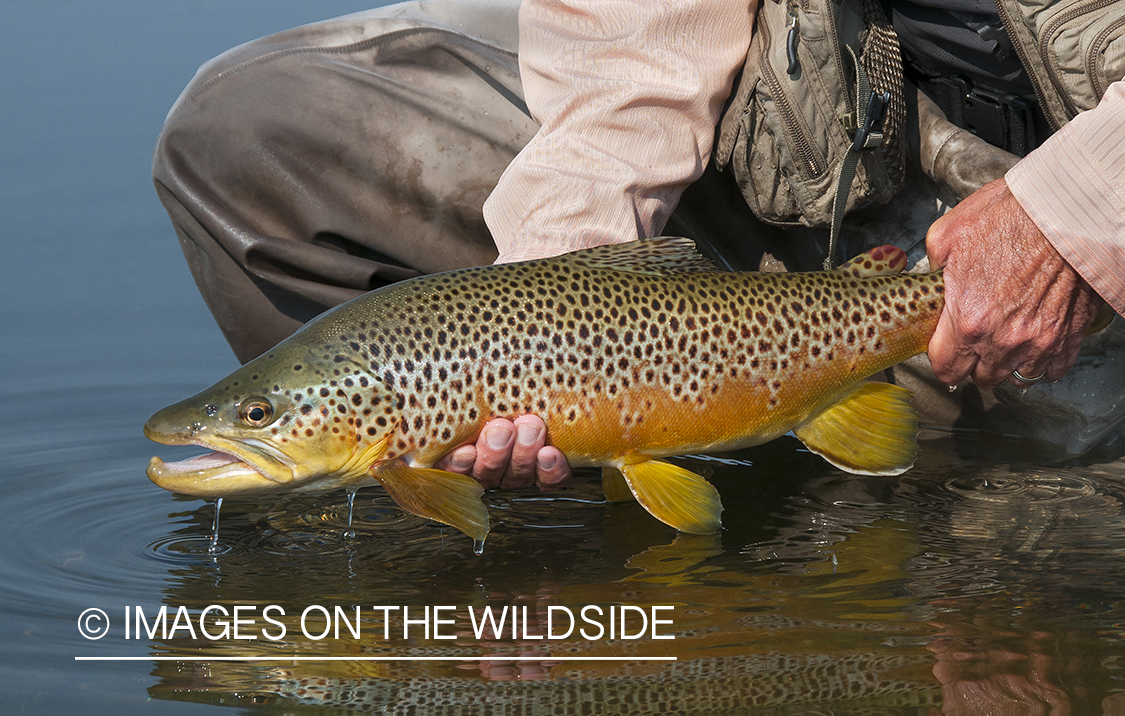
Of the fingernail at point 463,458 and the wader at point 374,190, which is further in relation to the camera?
the wader at point 374,190

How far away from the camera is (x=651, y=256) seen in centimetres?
280

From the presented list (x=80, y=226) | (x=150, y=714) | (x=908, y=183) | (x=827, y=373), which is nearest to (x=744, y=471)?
(x=827, y=373)

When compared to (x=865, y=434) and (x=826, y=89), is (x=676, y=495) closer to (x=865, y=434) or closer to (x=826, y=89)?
(x=865, y=434)

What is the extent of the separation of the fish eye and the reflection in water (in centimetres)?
39

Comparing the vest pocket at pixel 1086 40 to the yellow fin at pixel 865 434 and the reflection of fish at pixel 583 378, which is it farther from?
the yellow fin at pixel 865 434

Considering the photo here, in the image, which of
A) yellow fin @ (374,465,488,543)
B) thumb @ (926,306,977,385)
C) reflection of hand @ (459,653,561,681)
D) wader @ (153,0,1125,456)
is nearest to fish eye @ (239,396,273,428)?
yellow fin @ (374,465,488,543)

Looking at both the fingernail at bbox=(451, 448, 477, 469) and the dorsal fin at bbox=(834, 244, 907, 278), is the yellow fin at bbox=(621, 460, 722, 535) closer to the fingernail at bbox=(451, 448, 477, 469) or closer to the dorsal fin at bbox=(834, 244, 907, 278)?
the fingernail at bbox=(451, 448, 477, 469)

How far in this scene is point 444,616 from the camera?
94.0 inches

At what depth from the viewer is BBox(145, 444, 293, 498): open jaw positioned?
2488 millimetres

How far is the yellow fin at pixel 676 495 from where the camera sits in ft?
8.68

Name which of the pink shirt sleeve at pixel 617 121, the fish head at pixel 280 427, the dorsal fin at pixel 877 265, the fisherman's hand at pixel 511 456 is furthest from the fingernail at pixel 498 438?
the dorsal fin at pixel 877 265

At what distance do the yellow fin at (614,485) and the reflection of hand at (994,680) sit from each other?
3.36 ft

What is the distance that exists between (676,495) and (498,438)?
450 mm

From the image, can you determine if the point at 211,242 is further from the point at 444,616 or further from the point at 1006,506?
the point at 1006,506
